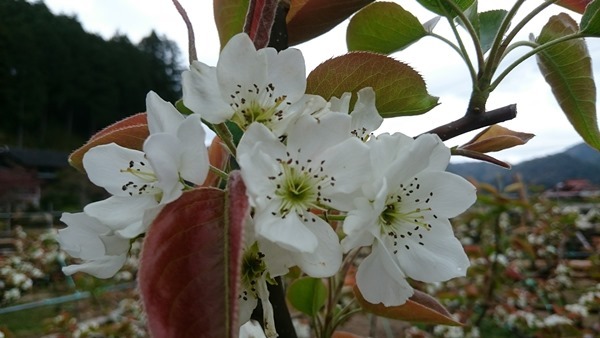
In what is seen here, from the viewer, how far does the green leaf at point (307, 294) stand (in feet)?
2.11

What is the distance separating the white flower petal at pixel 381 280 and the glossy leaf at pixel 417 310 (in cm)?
10

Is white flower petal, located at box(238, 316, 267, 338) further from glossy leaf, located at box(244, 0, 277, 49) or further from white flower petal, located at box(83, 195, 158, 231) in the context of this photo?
glossy leaf, located at box(244, 0, 277, 49)

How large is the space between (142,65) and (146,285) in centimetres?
3109

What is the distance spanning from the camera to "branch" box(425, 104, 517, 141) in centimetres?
47

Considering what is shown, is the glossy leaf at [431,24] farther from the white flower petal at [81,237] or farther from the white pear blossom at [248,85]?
the white flower petal at [81,237]

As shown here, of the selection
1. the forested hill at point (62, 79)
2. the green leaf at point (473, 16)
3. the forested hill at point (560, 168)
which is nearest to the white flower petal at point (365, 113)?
the green leaf at point (473, 16)

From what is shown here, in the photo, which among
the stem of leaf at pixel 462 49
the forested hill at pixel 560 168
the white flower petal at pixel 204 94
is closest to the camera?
the white flower petal at pixel 204 94

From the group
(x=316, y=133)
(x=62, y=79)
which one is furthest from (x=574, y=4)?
(x=62, y=79)

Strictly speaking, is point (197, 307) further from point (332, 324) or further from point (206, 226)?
point (332, 324)

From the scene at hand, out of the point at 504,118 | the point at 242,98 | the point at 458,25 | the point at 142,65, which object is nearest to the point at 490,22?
the point at 458,25

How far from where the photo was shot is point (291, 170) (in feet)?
1.27

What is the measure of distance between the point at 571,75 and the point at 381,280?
1.18 ft

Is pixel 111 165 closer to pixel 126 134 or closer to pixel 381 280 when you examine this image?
pixel 126 134

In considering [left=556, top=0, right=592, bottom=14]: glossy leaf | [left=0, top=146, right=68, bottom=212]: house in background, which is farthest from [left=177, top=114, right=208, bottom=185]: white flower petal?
[left=0, top=146, right=68, bottom=212]: house in background
